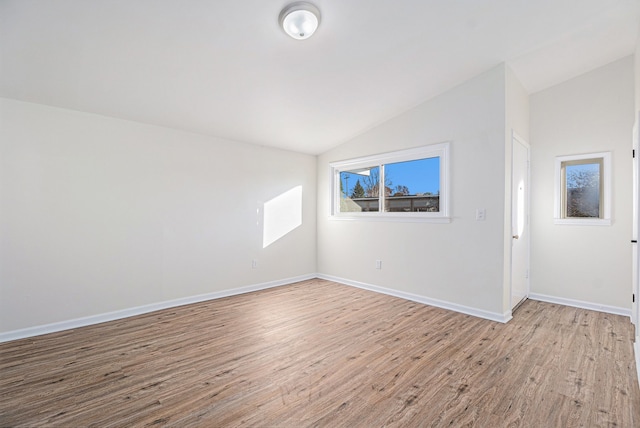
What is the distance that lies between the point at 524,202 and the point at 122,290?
5.11 meters

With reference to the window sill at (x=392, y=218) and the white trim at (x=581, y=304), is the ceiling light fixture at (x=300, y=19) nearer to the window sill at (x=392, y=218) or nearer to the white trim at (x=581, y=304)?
the window sill at (x=392, y=218)

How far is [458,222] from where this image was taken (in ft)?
12.0

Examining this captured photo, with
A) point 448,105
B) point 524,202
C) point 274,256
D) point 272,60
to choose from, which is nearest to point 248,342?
point 274,256

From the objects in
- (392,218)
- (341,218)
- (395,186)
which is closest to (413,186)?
(395,186)

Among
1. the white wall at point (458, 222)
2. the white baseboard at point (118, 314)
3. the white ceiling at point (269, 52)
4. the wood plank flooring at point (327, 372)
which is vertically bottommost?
the wood plank flooring at point (327, 372)

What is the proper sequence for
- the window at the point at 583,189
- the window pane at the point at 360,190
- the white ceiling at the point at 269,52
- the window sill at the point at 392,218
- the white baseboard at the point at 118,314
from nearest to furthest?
the white ceiling at the point at 269,52
the white baseboard at the point at 118,314
the window at the point at 583,189
the window sill at the point at 392,218
the window pane at the point at 360,190

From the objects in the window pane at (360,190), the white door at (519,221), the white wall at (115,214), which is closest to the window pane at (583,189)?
the white door at (519,221)

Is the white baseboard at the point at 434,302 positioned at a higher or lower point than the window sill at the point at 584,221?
lower

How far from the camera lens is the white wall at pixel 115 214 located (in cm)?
289

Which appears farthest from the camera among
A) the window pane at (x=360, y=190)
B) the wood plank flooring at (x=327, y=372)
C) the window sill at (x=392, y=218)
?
the window pane at (x=360, y=190)

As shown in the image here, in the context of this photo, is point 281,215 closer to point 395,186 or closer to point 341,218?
point 341,218

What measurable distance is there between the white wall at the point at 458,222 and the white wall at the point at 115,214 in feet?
6.29

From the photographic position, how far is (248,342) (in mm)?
2803

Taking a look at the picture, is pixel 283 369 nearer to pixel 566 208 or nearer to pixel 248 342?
pixel 248 342
